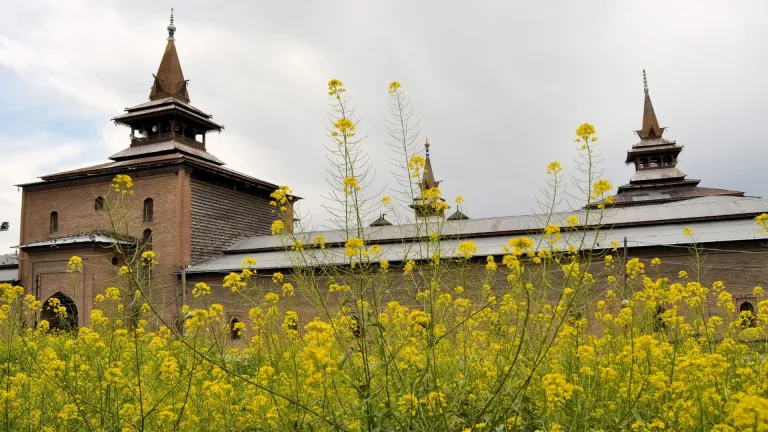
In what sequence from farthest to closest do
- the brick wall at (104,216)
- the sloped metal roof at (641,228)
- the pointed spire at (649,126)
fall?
the pointed spire at (649,126), the brick wall at (104,216), the sloped metal roof at (641,228)

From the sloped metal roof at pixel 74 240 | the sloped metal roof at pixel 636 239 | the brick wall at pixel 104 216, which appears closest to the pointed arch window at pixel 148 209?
the brick wall at pixel 104 216

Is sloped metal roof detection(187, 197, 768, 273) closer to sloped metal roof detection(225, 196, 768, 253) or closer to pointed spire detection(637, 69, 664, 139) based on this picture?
sloped metal roof detection(225, 196, 768, 253)

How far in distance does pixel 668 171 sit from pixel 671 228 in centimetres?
1780

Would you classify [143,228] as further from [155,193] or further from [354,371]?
[354,371]

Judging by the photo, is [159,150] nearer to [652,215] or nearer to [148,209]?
[148,209]

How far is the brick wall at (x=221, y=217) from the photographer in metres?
21.3

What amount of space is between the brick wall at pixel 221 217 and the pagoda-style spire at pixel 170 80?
6.10 meters

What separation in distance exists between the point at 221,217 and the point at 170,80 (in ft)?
26.2

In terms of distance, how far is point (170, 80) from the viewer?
26.0 metres

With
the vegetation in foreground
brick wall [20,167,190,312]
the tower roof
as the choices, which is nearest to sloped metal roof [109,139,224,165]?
brick wall [20,167,190,312]

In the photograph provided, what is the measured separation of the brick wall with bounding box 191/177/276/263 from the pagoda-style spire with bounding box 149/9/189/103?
20.0 ft

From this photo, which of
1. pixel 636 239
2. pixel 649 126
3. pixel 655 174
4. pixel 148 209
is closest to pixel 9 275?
pixel 148 209

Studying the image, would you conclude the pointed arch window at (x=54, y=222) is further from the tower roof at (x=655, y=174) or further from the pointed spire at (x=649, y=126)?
the pointed spire at (x=649, y=126)

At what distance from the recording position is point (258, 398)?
3.54 meters
